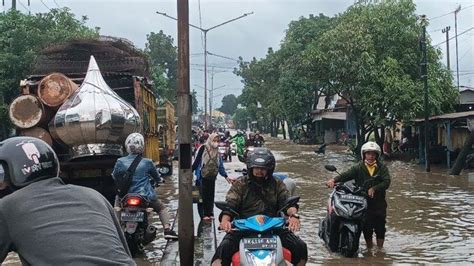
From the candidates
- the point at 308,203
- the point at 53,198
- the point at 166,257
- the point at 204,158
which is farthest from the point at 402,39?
the point at 53,198

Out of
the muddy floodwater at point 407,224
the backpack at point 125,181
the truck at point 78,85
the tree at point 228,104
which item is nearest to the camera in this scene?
the backpack at point 125,181

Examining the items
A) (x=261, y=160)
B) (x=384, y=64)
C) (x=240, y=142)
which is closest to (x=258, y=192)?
(x=261, y=160)

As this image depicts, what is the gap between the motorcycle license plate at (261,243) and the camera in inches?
194

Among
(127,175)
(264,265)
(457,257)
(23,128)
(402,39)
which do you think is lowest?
(457,257)

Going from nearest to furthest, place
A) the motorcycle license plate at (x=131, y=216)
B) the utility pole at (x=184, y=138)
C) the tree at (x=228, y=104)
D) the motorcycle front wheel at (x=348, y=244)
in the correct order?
the utility pole at (x=184, y=138) → the motorcycle license plate at (x=131, y=216) → the motorcycle front wheel at (x=348, y=244) → the tree at (x=228, y=104)

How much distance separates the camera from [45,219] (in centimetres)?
273

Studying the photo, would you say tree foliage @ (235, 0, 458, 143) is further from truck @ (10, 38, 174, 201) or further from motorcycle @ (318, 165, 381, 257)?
motorcycle @ (318, 165, 381, 257)

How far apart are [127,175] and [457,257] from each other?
448 centimetres

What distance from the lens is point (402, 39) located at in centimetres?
2525

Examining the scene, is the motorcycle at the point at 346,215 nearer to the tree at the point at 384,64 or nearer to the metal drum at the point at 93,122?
the metal drum at the point at 93,122

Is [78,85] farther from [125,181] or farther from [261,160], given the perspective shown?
[261,160]

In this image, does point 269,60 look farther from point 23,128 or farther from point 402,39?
point 23,128

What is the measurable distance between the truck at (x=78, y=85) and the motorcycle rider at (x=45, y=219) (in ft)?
24.8

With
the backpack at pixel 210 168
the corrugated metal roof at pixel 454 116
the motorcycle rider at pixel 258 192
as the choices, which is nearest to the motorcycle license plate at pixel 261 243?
the motorcycle rider at pixel 258 192
